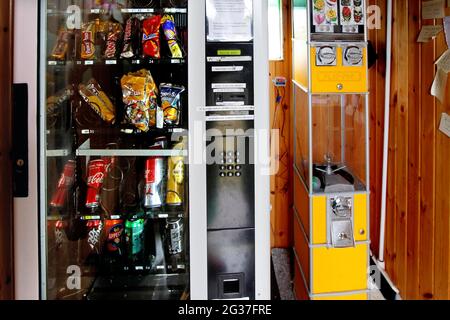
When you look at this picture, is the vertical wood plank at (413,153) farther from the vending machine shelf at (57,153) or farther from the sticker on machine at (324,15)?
the vending machine shelf at (57,153)

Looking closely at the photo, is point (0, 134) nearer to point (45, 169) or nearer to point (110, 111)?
point (45, 169)

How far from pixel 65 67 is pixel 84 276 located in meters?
0.89

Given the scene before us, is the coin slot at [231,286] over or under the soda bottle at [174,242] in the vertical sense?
under

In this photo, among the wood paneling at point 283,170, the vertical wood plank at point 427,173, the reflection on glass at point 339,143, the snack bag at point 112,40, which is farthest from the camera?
the wood paneling at point 283,170

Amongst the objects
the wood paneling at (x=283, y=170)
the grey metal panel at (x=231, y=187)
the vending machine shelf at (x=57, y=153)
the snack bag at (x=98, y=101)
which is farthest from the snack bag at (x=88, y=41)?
the wood paneling at (x=283, y=170)

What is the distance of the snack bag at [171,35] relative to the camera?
58.8 inches

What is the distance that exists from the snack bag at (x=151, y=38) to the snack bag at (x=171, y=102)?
0.43 ft

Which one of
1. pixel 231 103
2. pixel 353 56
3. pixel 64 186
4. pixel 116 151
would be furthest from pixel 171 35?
pixel 353 56

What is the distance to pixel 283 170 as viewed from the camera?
2.82 metres

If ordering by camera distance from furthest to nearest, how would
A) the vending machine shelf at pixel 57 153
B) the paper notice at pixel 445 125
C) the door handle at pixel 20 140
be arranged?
the paper notice at pixel 445 125 → the vending machine shelf at pixel 57 153 → the door handle at pixel 20 140

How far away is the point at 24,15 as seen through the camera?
1.36 meters

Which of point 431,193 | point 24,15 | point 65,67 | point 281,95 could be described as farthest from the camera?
point 281,95

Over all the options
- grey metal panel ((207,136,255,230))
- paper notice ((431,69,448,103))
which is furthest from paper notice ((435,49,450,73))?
grey metal panel ((207,136,255,230))
